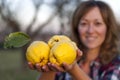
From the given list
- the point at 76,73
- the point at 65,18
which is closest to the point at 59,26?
the point at 65,18

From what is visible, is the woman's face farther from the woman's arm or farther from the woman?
the woman's arm

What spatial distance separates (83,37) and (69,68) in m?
0.78

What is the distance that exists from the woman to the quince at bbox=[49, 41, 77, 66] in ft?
2.21

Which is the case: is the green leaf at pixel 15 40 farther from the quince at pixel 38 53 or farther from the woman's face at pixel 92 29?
the woman's face at pixel 92 29

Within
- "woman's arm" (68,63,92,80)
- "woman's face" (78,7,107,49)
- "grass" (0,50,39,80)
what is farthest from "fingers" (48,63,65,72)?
"grass" (0,50,39,80)

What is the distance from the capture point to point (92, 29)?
2453 mm

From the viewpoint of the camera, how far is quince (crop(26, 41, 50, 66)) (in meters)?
1.69

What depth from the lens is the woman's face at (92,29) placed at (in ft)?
8.05

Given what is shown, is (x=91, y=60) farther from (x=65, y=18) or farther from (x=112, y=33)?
(x=65, y=18)

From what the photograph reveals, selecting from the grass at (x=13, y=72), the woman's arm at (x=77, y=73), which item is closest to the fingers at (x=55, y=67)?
the woman's arm at (x=77, y=73)

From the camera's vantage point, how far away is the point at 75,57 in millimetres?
1731

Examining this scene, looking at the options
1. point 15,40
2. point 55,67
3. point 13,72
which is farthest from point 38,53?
point 13,72

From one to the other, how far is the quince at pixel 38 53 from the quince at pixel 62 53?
3cm

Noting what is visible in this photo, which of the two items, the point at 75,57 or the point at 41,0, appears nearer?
the point at 75,57
